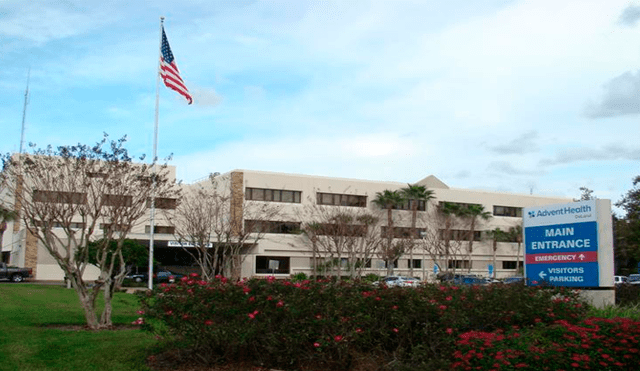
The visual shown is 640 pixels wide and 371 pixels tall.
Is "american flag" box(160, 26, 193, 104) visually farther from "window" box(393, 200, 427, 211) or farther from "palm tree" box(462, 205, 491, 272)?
"palm tree" box(462, 205, 491, 272)

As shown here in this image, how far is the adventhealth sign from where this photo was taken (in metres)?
15.0

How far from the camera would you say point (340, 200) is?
58344 mm

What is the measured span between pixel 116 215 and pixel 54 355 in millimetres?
6091

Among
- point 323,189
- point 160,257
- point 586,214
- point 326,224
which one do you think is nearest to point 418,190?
point 323,189

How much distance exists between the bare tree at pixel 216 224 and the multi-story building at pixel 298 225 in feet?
1.91

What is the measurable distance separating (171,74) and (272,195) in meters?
26.3

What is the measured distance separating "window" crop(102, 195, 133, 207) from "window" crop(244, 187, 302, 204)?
3471 cm

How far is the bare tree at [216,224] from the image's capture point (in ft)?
124

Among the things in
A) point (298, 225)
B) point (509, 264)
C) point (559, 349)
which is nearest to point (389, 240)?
point (298, 225)

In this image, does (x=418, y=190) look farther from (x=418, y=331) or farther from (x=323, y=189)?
(x=418, y=331)

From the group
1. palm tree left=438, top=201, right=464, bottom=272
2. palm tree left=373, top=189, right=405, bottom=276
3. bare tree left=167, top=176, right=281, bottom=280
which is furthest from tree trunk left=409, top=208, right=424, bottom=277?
bare tree left=167, top=176, right=281, bottom=280

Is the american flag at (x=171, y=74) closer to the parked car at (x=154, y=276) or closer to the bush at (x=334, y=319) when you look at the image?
the bush at (x=334, y=319)

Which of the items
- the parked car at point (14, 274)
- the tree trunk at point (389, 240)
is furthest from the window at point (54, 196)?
the tree trunk at point (389, 240)

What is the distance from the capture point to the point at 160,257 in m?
61.3
